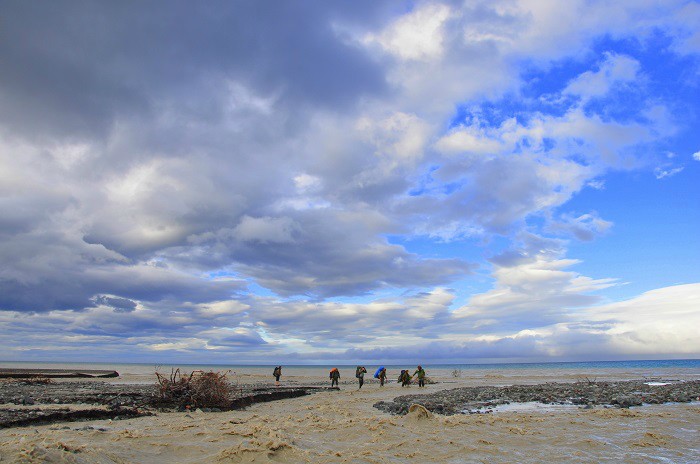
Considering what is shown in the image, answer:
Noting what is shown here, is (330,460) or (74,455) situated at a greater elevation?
(74,455)

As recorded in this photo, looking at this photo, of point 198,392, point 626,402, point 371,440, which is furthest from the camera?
point 626,402

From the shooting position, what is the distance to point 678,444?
12.2 meters

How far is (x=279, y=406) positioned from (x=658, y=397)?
20895 mm

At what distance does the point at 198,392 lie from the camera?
19.8m

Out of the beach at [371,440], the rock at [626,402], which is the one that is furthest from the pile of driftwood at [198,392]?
the rock at [626,402]

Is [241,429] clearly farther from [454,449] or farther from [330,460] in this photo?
[454,449]

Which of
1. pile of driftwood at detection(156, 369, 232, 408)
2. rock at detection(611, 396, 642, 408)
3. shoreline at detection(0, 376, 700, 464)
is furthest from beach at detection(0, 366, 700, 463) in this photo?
rock at detection(611, 396, 642, 408)

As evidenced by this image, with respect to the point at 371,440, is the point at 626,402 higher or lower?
lower

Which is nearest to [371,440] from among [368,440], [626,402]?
[368,440]

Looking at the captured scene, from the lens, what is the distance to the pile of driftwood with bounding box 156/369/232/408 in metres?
19.7

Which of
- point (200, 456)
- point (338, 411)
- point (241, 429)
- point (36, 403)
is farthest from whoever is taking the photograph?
point (36, 403)

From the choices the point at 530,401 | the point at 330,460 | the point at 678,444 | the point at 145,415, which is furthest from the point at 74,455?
the point at 530,401

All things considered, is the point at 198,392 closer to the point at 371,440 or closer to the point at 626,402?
the point at 371,440

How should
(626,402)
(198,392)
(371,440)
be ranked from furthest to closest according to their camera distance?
(626,402), (198,392), (371,440)
